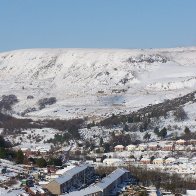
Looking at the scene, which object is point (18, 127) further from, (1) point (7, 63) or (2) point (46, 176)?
(1) point (7, 63)

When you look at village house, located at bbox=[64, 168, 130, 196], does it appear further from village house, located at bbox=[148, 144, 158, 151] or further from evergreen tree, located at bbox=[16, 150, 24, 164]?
village house, located at bbox=[148, 144, 158, 151]

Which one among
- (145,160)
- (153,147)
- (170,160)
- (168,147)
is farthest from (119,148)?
(170,160)

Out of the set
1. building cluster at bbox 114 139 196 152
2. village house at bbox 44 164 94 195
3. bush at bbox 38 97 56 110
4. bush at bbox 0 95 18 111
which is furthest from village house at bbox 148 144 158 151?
bush at bbox 0 95 18 111

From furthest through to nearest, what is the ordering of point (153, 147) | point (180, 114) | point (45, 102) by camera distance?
point (45, 102) < point (180, 114) < point (153, 147)

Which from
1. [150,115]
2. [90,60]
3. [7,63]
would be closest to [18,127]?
[150,115]

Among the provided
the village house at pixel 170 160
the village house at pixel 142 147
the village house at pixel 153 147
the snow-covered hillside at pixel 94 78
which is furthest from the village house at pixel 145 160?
the snow-covered hillside at pixel 94 78

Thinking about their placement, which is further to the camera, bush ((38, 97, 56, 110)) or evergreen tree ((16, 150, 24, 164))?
bush ((38, 97, 56, 110))

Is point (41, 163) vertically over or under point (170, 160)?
over

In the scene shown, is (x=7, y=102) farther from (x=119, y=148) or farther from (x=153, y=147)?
(x=153, y=147)
